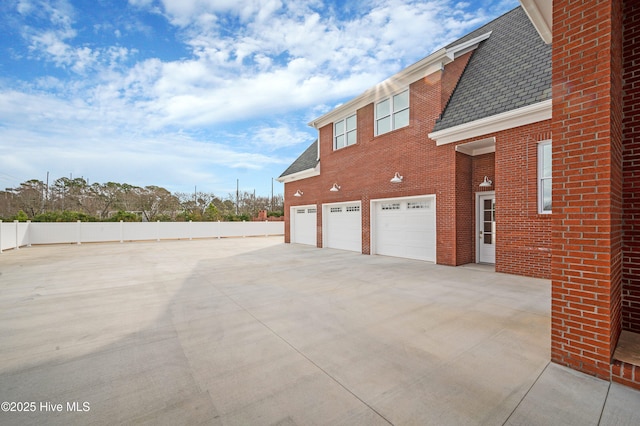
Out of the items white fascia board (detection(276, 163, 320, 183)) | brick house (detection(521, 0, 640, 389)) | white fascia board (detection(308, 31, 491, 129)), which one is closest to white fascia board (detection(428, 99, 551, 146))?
white fascia board (detection(308, 31, 491, 129))

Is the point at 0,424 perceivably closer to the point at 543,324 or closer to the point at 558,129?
the point at 558,129

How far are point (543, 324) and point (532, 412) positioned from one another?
223 cm

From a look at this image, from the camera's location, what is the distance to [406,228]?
31.4 ft

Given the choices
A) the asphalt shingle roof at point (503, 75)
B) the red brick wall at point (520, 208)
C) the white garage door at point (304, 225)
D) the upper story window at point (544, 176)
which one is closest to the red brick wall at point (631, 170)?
the asphalt shingle roof at point (503, 75)

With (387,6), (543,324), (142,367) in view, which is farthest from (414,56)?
(142,367)

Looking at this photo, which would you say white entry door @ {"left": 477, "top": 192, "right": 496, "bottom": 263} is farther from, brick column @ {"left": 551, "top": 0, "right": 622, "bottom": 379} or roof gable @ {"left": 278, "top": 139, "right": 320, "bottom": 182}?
roof gable @ {"left": 278, "top": 139, "right": 320, "bottom": 182}

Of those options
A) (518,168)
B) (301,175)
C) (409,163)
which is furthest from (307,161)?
(518,168)

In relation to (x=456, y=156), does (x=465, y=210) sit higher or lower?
lower

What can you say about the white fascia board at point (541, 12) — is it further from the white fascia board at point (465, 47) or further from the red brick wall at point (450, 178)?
the white fascia board at point (465, 47)

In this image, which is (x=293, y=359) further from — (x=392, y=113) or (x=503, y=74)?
(x=392, y=113)

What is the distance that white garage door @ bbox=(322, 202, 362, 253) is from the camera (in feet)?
38.1

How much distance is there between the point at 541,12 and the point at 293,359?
20.5ft

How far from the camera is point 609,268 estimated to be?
235 centimetres

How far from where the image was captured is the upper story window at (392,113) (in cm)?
945
